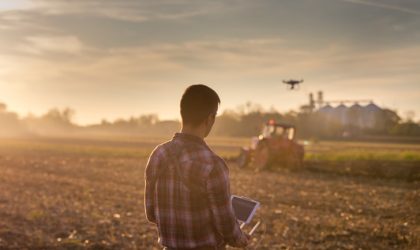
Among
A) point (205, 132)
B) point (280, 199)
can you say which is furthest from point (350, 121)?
point (205, 132)

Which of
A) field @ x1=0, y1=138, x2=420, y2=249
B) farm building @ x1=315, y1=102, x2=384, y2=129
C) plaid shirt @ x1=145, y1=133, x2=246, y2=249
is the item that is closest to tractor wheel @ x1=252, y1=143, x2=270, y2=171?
field @ x1=0, y1=138, x2=420, y2=249

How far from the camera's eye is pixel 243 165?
920 inches

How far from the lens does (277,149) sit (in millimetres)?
21906

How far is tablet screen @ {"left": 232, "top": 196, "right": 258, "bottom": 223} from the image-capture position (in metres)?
3.59

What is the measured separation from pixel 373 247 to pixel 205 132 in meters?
5.94

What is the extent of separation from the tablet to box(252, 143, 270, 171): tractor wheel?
18042 millimetres

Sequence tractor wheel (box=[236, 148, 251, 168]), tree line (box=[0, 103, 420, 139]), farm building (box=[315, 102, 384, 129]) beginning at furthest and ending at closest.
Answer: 1. farm building (box=[315, 102, 384, 129])
2. tree line (box=[0, 103, 420, 139])
3. tractor wheel (box=[236, 148, 251, 168])

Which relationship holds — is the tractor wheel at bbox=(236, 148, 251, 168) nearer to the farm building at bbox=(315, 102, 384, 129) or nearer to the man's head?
the man's head

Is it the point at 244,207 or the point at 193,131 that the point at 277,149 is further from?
the point at 193,131

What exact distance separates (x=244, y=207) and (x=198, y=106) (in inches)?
31.5

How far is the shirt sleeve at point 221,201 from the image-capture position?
3.20 m

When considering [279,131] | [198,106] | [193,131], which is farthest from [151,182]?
[279,131]

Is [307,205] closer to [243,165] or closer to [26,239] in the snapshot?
[26,239]

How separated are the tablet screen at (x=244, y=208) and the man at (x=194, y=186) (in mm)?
244
